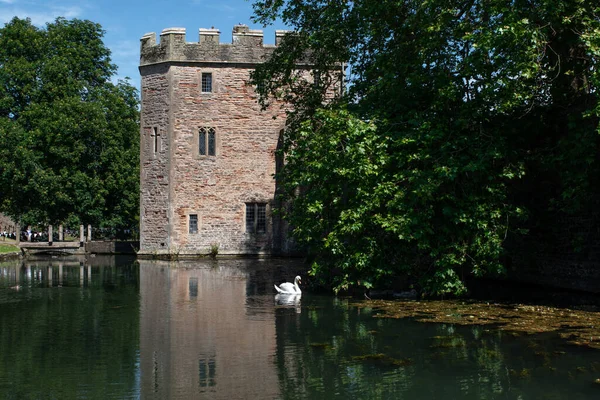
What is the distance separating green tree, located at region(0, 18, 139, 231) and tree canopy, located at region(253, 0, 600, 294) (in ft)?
72.5

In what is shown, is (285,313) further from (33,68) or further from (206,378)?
(33,68)

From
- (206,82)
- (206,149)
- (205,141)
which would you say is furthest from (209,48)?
(206,149)

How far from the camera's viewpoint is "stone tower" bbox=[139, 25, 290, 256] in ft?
109

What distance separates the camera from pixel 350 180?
1541cm

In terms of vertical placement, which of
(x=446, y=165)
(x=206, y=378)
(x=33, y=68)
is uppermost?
(x=33, y=68)

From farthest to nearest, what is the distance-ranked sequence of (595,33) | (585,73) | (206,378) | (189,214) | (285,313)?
(189,214)
(585,73)
(285,313)
(595,33)
(206,378)

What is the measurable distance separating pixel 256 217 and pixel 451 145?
66.3ft

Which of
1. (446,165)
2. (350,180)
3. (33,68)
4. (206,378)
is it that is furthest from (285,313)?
(33,68)

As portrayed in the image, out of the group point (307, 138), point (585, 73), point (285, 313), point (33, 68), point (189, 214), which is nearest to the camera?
point (285, 313)

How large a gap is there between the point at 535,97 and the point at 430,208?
11.6 ft

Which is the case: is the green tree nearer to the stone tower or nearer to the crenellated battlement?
the stone tower

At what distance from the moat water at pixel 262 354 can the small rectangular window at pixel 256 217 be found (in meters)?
17.9

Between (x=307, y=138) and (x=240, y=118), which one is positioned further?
(x=240, y=118)

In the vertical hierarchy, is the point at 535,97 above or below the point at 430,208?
above
